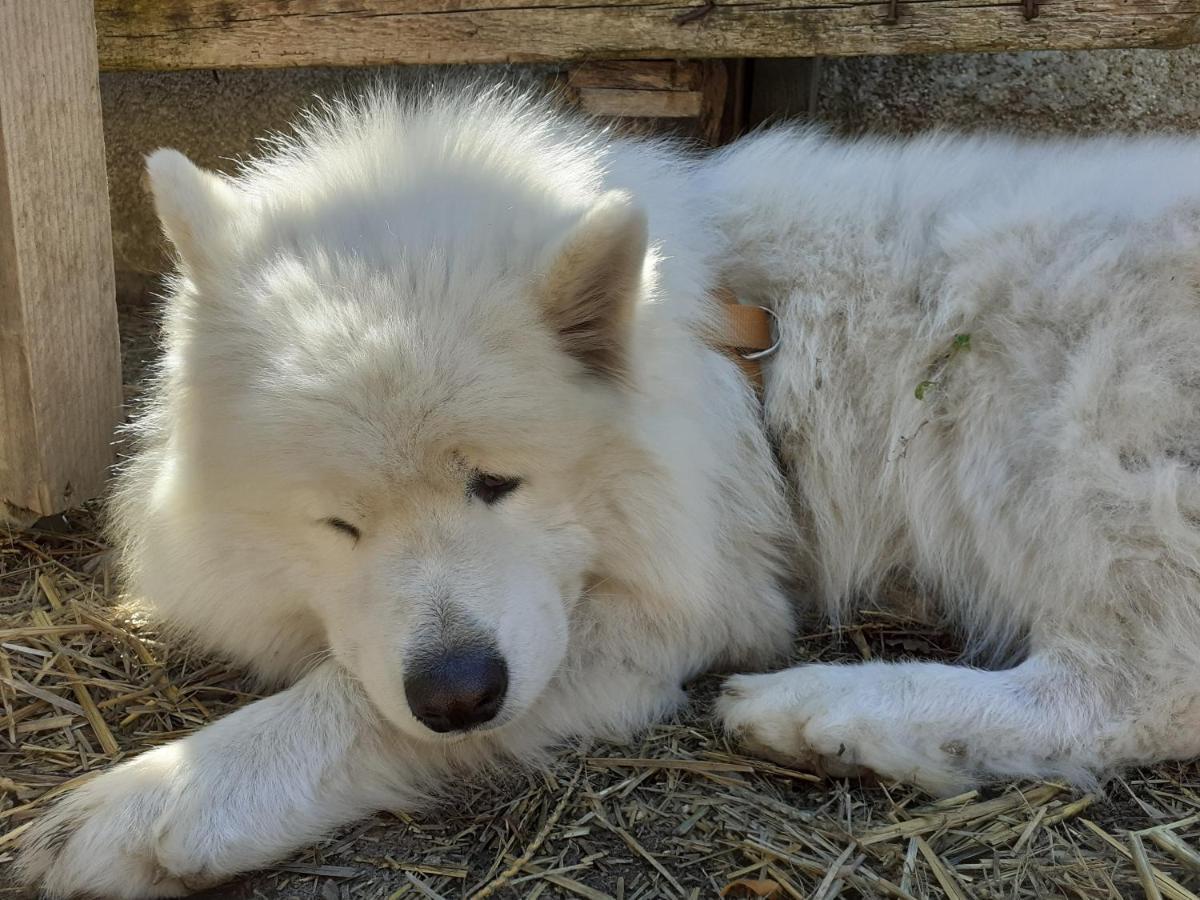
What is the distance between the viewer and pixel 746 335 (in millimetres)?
3020

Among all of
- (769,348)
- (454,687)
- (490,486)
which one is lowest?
(454,687)

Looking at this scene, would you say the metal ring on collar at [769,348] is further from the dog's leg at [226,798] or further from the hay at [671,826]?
the dog's leg at [226,798]

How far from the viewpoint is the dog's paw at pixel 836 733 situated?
248 cm

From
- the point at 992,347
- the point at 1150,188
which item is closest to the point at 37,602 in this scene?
the point at 992,347

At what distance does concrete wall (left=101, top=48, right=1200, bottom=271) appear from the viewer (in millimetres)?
4688

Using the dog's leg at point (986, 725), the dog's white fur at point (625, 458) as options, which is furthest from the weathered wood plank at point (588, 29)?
the dog's leg at point (986, 725)

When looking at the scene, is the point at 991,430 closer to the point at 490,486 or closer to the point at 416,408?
the point at 490,486

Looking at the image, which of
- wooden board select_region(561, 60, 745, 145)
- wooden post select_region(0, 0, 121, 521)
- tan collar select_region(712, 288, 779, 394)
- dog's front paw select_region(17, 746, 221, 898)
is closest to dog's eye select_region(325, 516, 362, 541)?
dog's front paw select_region(17, 746, 221, 898)

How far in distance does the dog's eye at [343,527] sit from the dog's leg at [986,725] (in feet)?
3.45

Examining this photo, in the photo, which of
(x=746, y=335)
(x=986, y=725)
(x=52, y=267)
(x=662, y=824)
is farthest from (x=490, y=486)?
(x=52, y=267)

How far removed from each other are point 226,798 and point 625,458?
3.98 ft

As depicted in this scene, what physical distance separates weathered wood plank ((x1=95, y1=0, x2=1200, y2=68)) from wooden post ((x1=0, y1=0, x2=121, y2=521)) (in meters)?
1.38

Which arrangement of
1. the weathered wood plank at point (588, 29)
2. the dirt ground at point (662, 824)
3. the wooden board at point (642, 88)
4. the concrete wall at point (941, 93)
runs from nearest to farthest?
1. the dirt ground at point (662, 824)
2. the weathered wood plank at point (588, 29)
3. the wooden board at point (642, 88)
4. the concrete wall at point (941, 93)

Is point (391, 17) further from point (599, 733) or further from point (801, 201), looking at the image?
point (599, 733)
